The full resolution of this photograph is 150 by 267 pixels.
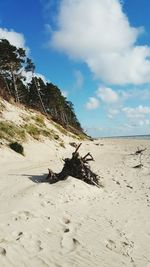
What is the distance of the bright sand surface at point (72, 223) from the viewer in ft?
25.6

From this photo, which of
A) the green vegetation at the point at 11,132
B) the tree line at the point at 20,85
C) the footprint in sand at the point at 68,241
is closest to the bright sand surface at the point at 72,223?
the footprint in sand at the point at 68,241

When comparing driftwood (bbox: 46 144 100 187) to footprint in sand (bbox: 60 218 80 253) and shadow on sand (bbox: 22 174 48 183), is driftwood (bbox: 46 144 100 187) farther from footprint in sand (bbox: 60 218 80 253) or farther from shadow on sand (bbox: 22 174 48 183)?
footprint in sand (bbox: 60 218 80 253)

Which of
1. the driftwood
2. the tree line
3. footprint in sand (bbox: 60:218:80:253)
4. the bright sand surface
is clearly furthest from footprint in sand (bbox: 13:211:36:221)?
the tree line

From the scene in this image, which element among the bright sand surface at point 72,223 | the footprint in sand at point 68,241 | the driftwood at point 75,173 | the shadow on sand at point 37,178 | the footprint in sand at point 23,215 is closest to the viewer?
the bright sand surface at point 72,223

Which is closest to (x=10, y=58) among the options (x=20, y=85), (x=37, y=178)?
(x=20, y=85)

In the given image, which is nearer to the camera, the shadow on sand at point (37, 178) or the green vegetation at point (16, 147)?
the shadow on sand at point (37, 178)

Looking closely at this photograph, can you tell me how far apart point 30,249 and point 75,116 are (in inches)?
4533

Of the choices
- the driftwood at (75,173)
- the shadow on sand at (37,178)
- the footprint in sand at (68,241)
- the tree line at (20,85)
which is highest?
the tree line at (20,85)

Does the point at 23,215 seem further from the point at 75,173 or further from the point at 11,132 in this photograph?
the point at 11,132

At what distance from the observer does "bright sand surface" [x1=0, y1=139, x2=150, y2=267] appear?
780 cm

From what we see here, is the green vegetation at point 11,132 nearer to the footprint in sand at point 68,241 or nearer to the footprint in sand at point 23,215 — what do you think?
the footprint in sand at point 23,215

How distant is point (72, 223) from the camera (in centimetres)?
1009

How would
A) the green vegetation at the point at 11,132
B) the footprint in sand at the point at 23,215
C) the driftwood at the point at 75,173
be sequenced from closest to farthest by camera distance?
the footprint in sand at the point at 23,215, the driftwood at the point at 75,173, the green vegetation at the point at 11,132

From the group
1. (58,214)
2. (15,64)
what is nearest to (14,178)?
(58,214)
